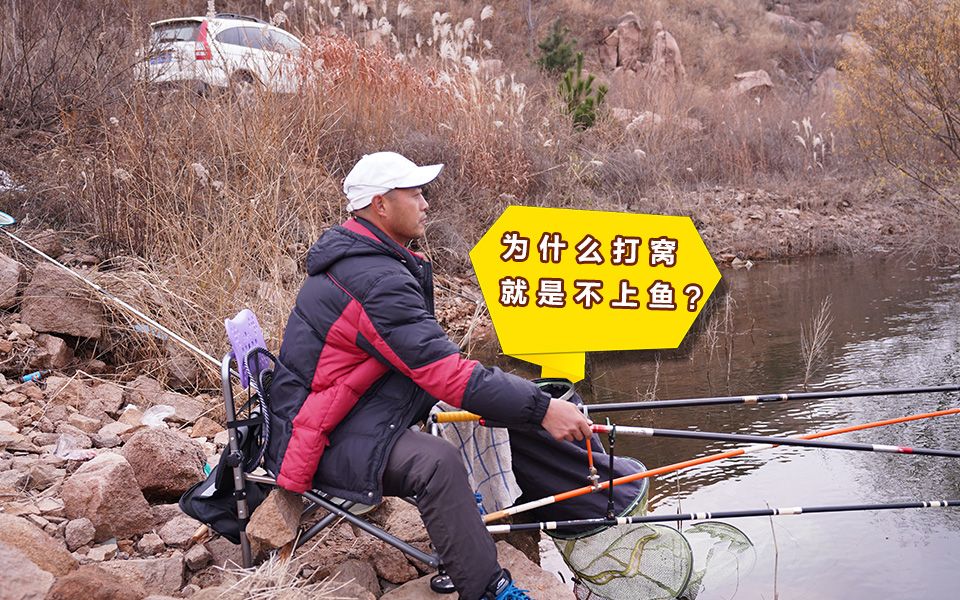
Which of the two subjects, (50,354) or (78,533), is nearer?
(78,533)

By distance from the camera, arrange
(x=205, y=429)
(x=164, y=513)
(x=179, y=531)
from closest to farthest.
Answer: (x=179, y=531)
(x=164, y=513)
(x=205, y=429)

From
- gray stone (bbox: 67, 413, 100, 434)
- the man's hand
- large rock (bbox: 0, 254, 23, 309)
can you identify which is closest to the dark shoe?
the man's hand

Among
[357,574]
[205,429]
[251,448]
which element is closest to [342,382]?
[251,448]

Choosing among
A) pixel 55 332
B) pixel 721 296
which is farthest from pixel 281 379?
pixel 721 296

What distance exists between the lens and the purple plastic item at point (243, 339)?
2930 millimetres

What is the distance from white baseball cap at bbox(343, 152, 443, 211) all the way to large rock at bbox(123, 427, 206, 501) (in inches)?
49.9

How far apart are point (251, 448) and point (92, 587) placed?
2.29ft

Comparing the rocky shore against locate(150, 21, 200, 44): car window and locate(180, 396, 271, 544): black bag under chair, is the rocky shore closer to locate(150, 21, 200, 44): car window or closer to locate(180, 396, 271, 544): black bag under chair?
locate(180, 396, 271, 544): black bag under chair

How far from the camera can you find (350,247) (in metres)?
2.77

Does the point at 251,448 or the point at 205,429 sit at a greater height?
the point at 251,448

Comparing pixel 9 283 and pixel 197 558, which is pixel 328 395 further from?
pixel 9 283

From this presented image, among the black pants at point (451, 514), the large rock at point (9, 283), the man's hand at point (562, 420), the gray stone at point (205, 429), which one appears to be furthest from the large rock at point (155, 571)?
the large rock at point (9, 283)

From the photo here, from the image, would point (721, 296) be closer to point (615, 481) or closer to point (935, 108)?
point (935, 108)

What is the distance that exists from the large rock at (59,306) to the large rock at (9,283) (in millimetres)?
80
